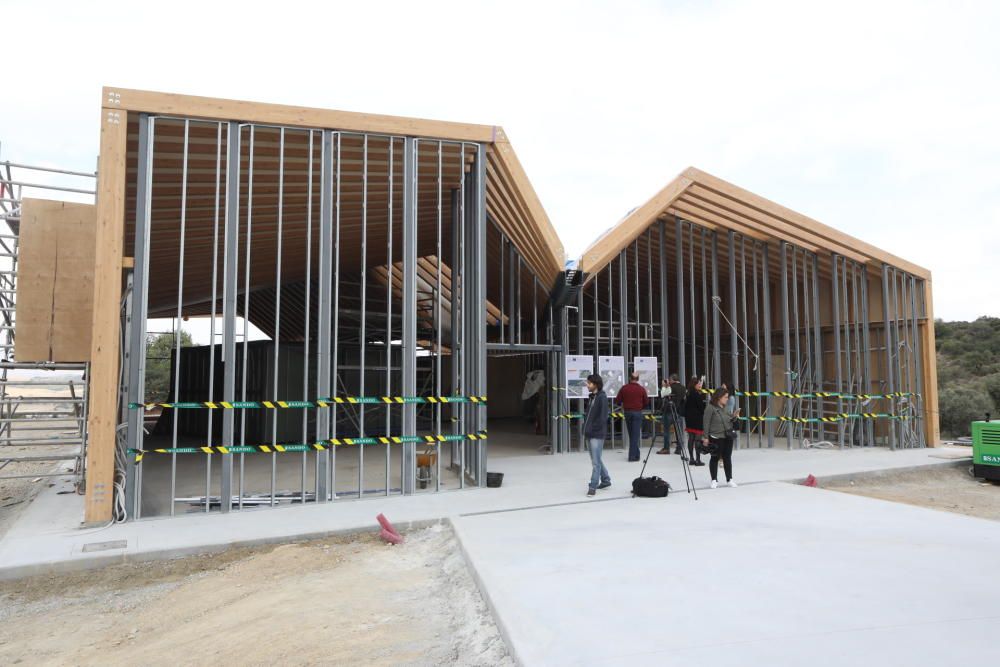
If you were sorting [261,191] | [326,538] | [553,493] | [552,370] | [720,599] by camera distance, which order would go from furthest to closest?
[552,370], [261,191], [553,493], [326,538], [720,599]

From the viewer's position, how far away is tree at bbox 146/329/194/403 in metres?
23.9

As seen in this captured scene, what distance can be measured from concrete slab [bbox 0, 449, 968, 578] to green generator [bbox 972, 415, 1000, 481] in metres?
2.81

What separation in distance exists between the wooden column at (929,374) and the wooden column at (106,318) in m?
16.3

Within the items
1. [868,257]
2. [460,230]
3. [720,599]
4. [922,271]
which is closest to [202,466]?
[460,230]

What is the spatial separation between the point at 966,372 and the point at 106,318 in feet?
143

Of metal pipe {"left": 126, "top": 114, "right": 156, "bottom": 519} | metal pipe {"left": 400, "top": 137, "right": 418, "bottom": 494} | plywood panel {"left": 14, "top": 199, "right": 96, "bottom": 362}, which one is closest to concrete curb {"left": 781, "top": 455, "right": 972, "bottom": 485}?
metal pipe {"left": 400, "top": 137, "right": 418, "bottom": 494}

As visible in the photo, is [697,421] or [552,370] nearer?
[697,421]

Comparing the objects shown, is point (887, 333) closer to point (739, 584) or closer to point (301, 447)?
point (739, 584)

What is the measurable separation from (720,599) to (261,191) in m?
7.62

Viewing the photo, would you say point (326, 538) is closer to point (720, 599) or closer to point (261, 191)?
point (720, 599)

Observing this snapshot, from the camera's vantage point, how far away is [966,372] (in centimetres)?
3541

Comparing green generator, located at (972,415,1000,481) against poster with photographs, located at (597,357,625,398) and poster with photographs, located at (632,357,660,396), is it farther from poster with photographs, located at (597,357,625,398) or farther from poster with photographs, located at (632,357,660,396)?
poster with photographs, located at (597,357,625,398)

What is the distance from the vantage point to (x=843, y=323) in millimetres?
Answer: 14938

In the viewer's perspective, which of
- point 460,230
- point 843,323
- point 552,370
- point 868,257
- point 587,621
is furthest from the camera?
point 843,323
